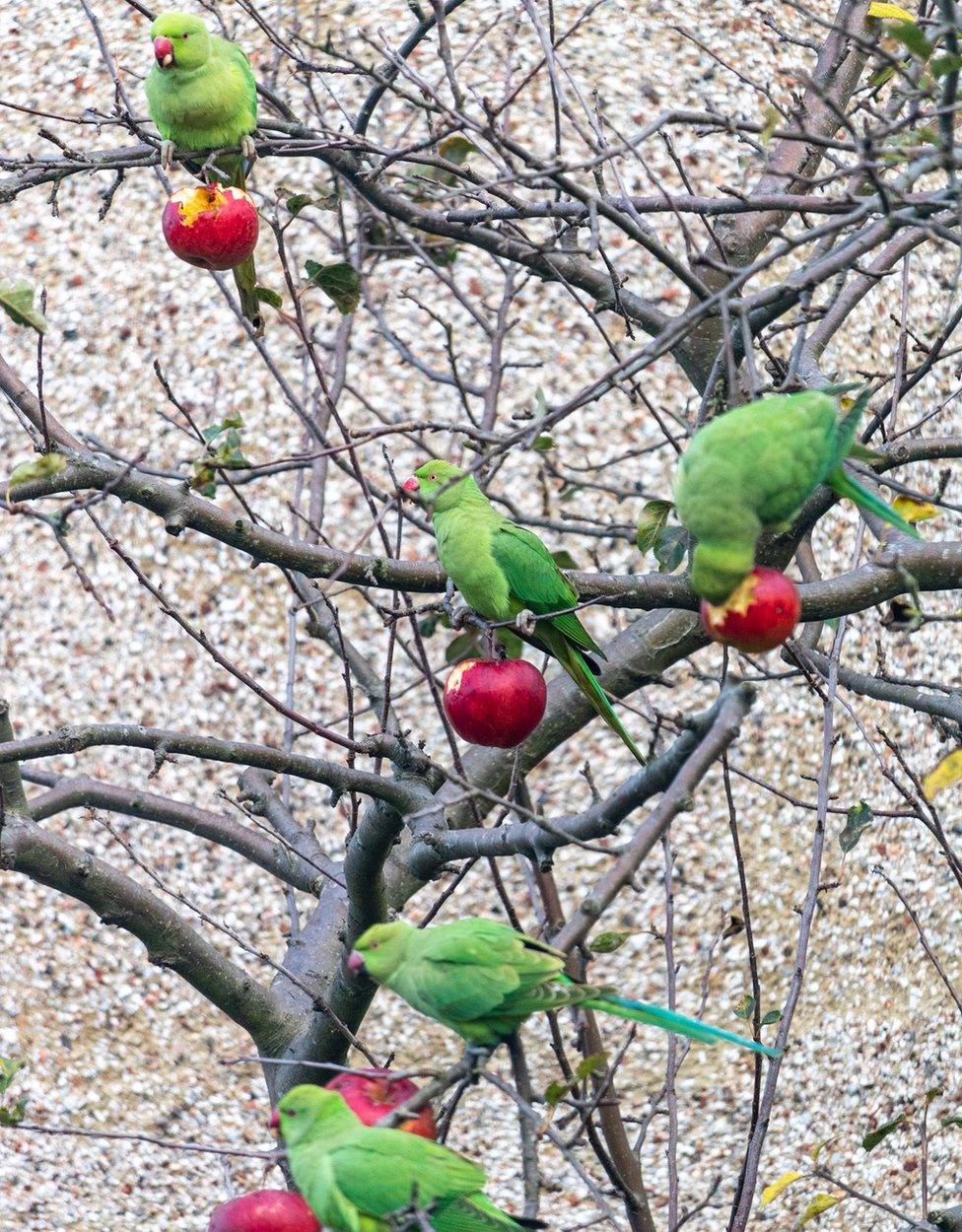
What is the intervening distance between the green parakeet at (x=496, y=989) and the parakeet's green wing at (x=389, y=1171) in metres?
0.15

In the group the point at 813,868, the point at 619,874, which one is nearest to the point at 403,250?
the point at 813,868

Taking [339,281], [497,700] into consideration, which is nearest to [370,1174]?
[497,700]

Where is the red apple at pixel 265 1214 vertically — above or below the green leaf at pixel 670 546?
below

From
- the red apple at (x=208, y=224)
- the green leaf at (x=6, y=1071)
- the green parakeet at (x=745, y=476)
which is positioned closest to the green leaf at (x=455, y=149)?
the red apple at (x=208, y=224)

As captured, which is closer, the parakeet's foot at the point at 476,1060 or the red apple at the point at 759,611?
the parakeet's foot at the point at 476,1060

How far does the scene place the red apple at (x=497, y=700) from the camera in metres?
1.86

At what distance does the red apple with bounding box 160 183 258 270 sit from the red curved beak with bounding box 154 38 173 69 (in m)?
0.38

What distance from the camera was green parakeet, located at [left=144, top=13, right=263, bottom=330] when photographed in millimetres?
2385

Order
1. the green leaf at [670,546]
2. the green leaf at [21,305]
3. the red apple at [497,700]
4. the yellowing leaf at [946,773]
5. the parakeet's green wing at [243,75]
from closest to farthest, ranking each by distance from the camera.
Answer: the yellowing leaf at [946,773] → the green leaf at [21,305] → the red apple at [497,700] → the green leaf at [670,546] → the parakeet's green wing at [243,75]

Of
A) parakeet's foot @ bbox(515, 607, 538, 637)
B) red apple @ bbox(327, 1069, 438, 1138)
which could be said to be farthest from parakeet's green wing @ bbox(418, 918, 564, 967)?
parakeet's foot @ bbox(515, 607, 538, 637)

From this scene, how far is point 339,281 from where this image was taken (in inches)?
94.8

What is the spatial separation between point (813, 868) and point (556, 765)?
2894mm

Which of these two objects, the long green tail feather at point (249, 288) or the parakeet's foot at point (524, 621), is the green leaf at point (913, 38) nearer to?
the parakeet's foot at point (524, 621)

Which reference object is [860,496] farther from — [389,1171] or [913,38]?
[389,1171]
